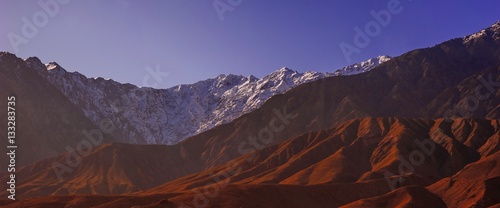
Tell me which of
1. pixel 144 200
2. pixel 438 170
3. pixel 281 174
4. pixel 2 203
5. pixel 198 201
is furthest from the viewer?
pixel 281 174

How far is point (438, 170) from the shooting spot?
174 metres

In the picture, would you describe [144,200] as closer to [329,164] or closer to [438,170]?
[329,164]

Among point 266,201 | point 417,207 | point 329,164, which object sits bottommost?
point 417,207

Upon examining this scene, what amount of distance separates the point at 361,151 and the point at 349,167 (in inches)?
693

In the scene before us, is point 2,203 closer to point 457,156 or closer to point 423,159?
point 423,159

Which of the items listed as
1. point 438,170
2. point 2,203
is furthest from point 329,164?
point 2,203

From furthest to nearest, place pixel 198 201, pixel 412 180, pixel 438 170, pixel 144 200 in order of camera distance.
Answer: pixel 438 170
pixel 412 180
pixel 144 200
pixel 198 201

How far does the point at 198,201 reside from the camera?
110 m

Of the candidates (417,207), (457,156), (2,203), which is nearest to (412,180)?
(417,207)

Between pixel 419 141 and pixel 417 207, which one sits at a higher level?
pixel 419 141

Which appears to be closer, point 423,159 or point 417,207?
point 417,207

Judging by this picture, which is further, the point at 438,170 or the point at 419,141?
the point at 419,141

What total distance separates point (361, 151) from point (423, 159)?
23.0 m

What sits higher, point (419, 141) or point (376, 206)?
point (419, 141)
